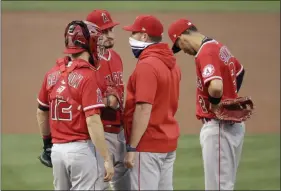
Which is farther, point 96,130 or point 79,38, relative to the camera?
point 79,38

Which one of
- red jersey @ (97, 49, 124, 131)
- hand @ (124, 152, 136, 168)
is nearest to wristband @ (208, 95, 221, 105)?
red jersey @ (97, 49, 124, 131)

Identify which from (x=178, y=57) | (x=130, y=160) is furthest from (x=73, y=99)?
(x=178, y=57)

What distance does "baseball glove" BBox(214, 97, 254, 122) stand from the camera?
527 centimetres

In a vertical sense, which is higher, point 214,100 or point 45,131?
point 214,100

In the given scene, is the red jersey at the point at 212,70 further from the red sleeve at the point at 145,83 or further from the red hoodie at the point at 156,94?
the red sleeve at the point at 145,83

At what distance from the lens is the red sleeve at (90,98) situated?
4.43 meters

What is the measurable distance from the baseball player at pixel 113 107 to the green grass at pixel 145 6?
7.23 meters

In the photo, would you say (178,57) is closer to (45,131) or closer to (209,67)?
(209,67)

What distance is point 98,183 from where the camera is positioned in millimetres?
4613

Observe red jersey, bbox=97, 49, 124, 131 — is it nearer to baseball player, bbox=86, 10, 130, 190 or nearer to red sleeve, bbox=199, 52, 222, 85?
baseball player, bbox=86, 10, 130, 190

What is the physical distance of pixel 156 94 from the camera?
16.2ft

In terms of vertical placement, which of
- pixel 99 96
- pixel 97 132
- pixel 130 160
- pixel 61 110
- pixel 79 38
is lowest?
pixel 130 160

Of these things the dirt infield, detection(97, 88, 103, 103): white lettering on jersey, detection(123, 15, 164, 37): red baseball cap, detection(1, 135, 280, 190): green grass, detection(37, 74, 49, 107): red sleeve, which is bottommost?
detection(1, 135, 280, 190): green grass

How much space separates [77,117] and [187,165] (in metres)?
3.85
